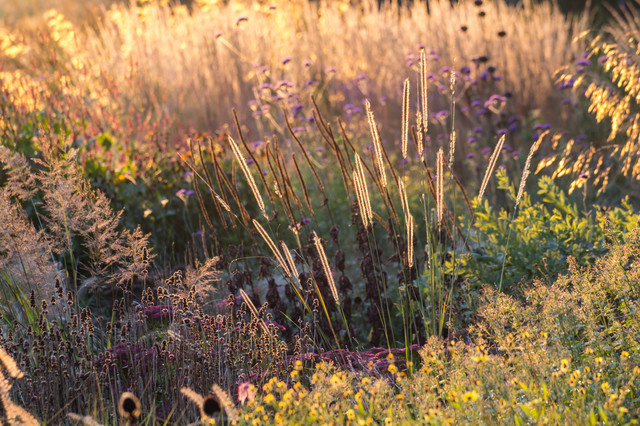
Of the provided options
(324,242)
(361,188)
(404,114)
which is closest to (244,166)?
(361,188)

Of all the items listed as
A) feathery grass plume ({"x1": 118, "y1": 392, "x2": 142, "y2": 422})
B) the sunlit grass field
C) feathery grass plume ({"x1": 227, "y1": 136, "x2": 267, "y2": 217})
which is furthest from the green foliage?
feathery grass plume ({"x1": 118, "y1": 392, "x2": 142, "y2": 422})

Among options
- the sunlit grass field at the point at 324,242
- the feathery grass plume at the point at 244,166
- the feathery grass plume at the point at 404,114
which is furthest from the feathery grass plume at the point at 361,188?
the feathery grass plume at the point at 244,166

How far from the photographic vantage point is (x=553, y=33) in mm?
9023

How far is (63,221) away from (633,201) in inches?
167

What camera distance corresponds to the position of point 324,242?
155 inches

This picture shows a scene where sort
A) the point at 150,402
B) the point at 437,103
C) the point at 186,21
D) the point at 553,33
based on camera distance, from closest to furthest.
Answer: the point at 150,402 → the point at 437,103 → the point at 553,33 → the point at 186,21

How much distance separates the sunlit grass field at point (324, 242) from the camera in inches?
105

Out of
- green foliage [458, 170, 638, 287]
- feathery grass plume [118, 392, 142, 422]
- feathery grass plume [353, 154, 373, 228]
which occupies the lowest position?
green foliage [458, 170, 638, 287]

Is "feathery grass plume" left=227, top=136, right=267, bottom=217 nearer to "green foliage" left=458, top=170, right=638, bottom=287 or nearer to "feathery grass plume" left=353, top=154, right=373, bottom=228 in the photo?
"feathery grass plume" left=353, top=154, right=373, bottom=228

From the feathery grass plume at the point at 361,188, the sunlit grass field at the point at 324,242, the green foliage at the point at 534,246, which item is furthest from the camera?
the green foliage at the point at 534,246

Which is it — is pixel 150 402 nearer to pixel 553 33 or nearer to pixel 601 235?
pixel 601 235

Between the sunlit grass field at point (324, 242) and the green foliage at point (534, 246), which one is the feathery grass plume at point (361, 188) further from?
the green foliage at point (534, 246)

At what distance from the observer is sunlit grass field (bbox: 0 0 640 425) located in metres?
2.68

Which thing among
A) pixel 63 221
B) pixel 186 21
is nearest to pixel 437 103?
pixel 186 21
